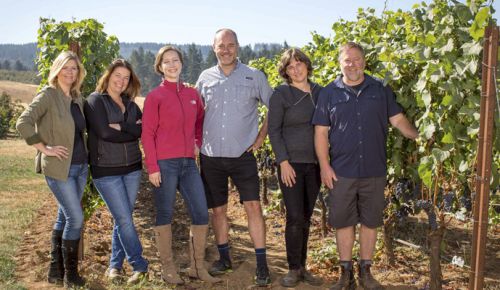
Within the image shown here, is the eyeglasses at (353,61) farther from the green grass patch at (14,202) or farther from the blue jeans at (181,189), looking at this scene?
the green grass patch at (14,202)

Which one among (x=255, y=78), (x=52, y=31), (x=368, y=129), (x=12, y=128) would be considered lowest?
(x=12, y=128)

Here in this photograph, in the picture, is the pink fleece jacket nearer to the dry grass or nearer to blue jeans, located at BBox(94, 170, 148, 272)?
blue jeans, located at BBox(94, 170, 148, 272)

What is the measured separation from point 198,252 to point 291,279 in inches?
34.6

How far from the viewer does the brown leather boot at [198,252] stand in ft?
14.9

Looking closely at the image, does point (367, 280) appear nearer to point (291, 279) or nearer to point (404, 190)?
point (291, 279)

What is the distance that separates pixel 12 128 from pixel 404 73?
98.2 feet

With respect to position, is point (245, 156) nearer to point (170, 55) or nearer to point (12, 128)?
point (170, 55)

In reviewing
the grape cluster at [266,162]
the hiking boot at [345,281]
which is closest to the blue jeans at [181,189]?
the hiking boot at [345,281]

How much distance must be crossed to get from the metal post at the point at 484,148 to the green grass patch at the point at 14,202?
3759mm

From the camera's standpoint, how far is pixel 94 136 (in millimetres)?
4293

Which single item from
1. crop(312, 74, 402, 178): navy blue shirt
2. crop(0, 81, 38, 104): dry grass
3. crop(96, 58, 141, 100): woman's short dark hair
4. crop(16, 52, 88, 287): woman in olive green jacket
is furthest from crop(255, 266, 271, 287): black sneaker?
crop(0, 81, 38, 104): dry grass

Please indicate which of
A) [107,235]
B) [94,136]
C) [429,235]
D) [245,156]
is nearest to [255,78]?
[245,156]

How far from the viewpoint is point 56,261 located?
4.54 metres

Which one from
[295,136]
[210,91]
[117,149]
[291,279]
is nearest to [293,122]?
[295,136]
